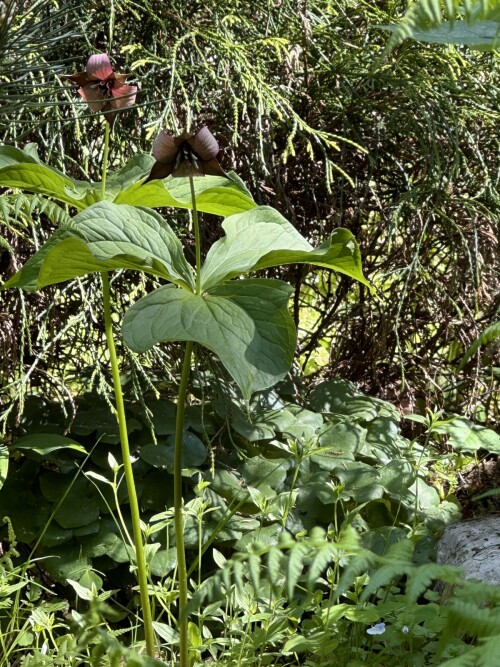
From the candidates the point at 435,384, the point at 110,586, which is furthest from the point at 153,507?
the point at 435,384

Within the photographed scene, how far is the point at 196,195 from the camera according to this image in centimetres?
173

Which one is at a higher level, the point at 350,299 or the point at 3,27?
the point at 3,27

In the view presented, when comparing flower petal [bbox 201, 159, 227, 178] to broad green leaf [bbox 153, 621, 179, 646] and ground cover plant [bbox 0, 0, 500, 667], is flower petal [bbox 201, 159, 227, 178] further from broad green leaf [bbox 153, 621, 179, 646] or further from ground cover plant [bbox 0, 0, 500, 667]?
broad green leaf [bbox 153, 621, 179, 646]

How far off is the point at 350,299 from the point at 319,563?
2596 mm

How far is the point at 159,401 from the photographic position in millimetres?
2377

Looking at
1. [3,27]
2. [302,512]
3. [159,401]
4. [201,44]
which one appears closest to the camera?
[3,27]

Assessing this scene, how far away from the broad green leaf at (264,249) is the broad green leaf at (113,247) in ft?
0.20

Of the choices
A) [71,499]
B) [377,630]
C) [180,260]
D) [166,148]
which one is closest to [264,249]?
[180,260]

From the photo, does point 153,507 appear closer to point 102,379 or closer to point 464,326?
point 102,379

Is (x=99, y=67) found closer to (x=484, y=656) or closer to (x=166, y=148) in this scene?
(x=166, y=148)

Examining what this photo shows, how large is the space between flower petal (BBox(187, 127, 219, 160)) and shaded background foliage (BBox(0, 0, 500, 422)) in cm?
79

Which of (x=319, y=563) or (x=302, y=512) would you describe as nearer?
(x=319, y=563)

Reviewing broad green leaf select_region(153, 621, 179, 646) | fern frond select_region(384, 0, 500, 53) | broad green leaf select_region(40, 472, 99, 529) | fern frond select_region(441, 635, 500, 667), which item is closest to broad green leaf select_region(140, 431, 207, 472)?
broad green leaf select_region(40, 472, 99, 529)

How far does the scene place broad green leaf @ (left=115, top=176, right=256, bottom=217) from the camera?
171 cm
